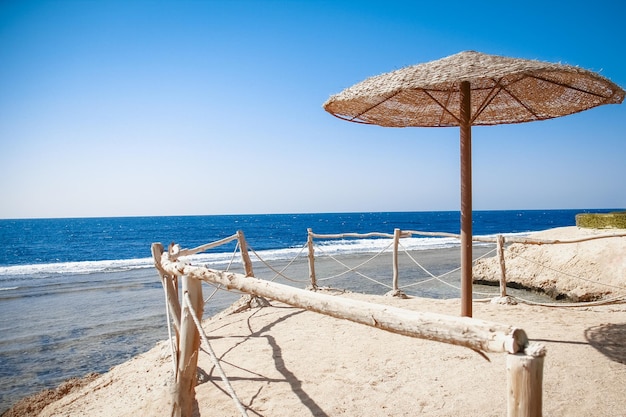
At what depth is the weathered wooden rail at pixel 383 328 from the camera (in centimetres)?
150

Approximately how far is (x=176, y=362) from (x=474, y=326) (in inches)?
104

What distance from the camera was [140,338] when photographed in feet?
25.9

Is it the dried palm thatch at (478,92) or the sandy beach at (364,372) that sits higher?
the dried palm thatch at (478,92)

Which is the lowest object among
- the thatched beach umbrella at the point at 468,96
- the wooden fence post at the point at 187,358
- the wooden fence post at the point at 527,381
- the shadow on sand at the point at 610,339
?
the shadow on sand at the point at 610,339

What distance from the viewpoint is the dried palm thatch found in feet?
11.5

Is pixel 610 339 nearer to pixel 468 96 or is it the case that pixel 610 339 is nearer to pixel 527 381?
pixel 468 96

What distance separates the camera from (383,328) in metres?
2.05

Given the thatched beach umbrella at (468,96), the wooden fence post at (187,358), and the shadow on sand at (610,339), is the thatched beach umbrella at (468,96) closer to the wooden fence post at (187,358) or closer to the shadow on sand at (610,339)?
the shadow on sand at (610,339)

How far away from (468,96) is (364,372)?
127 inches

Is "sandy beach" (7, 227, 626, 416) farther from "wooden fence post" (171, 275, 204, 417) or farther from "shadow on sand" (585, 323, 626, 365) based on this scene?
"wooden fence post" (171, 275, 204, 417)

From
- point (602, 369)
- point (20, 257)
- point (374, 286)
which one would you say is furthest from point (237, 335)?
point (20, 257)

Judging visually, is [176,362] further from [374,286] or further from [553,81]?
[374,286]

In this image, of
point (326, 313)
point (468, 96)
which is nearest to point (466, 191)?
point (468, 96)

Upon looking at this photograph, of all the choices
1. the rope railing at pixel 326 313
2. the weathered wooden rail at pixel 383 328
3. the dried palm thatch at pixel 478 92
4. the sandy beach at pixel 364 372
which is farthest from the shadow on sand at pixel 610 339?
the rope railing at pixel 326 313
